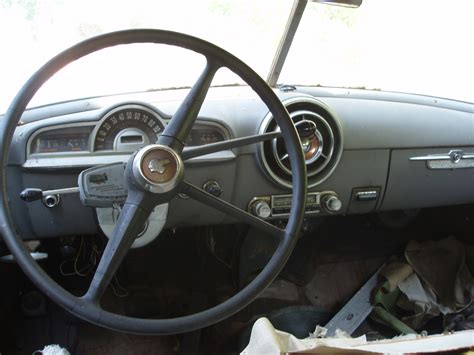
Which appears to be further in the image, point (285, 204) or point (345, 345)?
point (285, 204)

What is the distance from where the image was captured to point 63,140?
58.2 inches

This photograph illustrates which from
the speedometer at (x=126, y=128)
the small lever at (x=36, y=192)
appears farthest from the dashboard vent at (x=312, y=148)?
the small lever at (x=36, y=192)

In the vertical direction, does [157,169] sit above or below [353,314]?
above

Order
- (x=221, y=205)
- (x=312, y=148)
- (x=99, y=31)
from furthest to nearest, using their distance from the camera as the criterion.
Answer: (x=312, y=148) → (x=99, y=31) → (x=221, y=205)

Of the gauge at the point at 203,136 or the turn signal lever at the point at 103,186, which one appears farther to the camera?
the gauge at the point at 203,136

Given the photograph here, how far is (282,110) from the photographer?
135 cm

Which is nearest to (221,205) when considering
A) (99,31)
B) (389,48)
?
(99,31)

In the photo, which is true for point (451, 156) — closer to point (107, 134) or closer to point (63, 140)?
point (107, 134)

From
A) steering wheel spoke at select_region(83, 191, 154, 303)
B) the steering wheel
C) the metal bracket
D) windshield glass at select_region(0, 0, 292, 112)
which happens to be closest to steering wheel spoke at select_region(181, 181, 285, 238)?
the steering wheel

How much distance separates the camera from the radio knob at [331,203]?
5.72 feet

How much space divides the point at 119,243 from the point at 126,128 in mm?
404

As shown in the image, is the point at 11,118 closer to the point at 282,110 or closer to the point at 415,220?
the point at 282,110

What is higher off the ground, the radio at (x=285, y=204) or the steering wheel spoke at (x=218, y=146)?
the steering wheel spoke at (x=218, y=146)

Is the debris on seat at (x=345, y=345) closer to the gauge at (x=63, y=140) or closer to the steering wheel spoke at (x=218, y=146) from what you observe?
A: the steering wheel spoke at (x=218, y=146)
